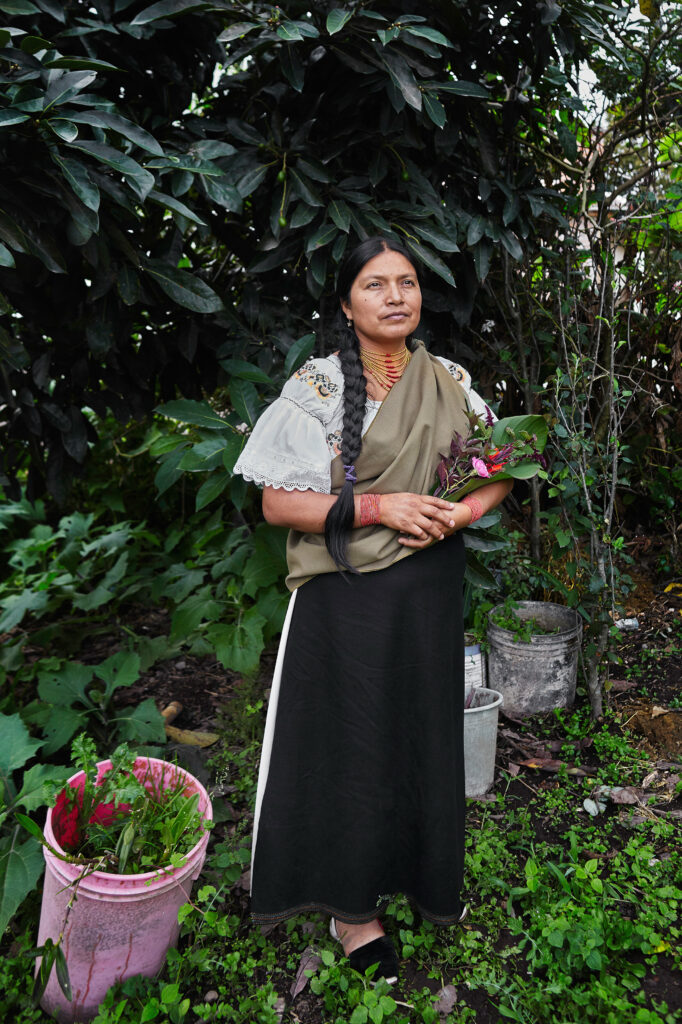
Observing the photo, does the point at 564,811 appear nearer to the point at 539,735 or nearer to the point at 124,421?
the point at 539,735

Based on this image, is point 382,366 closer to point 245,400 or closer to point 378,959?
point 245,400

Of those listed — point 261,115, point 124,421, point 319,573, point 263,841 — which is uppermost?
point 261,115

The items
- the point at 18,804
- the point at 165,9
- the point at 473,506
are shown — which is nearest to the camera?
the point at 473,506

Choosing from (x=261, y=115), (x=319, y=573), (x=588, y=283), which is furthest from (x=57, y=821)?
(x=588, y=283)

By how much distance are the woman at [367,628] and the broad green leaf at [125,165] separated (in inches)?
20.7

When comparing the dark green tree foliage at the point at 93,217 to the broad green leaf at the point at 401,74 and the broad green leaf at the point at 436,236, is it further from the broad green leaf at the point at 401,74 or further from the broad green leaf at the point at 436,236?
the broad green leaf at the point at 436,236

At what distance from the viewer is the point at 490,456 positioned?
1687 mm

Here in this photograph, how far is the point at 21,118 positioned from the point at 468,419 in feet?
4.05

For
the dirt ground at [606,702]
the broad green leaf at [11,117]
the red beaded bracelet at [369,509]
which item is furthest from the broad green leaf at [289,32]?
the dirt ground at [606,702]

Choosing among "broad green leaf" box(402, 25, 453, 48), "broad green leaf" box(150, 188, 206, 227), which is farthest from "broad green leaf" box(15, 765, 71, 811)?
"broad green leaf" box(402, 25, 453, 48)

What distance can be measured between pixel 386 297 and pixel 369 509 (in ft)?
1.61

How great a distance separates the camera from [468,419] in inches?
70.4

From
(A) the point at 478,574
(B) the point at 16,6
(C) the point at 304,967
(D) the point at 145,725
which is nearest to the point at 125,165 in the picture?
(B) the point at 16,6

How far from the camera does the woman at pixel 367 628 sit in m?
1.67
